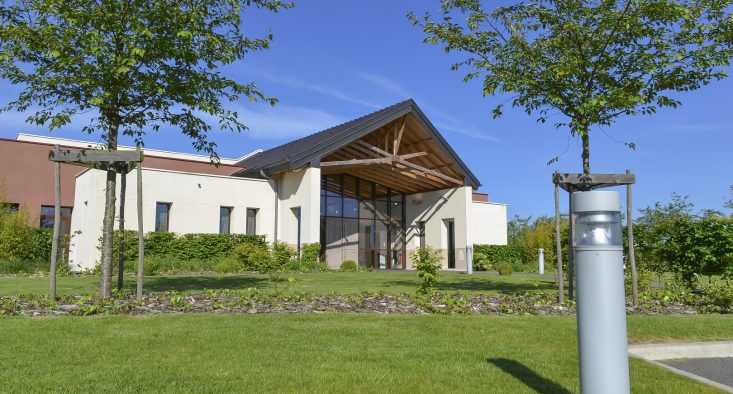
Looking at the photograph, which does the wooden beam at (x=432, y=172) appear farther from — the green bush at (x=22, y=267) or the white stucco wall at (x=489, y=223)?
the green bush at (x=22, y=267)

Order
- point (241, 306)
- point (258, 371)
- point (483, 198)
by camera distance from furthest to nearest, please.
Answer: point (483, 198) → point (241, 306) → point (258, 371)

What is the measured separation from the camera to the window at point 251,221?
82.6 ft

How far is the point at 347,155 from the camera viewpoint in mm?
27312

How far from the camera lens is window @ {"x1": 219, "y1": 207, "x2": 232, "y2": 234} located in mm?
24609

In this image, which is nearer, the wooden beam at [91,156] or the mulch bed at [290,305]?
the mulch bed at [290,305]

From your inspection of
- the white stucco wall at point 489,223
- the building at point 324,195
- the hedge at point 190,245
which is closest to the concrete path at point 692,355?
the building at point 324,195

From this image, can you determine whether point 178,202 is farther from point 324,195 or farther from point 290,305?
point 290,305

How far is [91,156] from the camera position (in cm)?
862

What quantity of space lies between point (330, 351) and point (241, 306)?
3168 millimetres

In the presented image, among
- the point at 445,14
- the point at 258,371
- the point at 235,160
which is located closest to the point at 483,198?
the point at 235,160

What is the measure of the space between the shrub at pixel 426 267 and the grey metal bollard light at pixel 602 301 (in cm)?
631

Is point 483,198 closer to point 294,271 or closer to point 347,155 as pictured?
point 347,155

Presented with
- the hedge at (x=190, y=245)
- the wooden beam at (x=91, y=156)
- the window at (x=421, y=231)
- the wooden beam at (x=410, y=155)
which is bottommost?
the hedge at (x=190, y=245)

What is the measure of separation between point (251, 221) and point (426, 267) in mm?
16834
